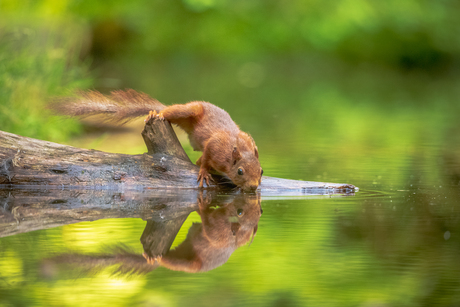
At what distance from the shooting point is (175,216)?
4.18 metres

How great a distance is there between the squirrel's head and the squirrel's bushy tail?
3.40 feet

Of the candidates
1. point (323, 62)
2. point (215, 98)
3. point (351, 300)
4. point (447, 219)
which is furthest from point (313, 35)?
point (351, 300)

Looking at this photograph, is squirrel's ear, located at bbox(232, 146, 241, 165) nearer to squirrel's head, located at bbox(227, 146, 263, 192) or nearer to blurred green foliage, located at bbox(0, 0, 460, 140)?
squirrel's head, located at bbox(227, 146, 263, 192)

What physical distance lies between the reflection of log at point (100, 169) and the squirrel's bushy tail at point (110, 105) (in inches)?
24.2

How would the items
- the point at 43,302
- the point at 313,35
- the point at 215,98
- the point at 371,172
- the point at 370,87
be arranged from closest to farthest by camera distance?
1. the point at 43,302
2. the point at 371,172
3. the point at 215,98
4. the point at 370,87
5. the point at 313,35

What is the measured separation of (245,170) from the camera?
466 centimetres

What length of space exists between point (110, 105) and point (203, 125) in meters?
0.86

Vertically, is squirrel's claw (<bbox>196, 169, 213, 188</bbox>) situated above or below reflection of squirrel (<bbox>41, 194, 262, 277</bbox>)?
below

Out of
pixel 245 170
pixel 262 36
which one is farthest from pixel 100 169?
pixel 262 36

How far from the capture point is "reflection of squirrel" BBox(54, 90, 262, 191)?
472cm

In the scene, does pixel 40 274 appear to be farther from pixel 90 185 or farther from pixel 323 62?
pixel 323 62

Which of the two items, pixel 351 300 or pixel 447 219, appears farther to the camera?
pixel 447 219

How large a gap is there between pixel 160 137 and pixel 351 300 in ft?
8.48

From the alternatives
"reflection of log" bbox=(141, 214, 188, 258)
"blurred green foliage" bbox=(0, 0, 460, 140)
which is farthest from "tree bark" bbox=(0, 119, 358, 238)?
"blurred green foliage" bbox=(0, 0, 460, 140)
